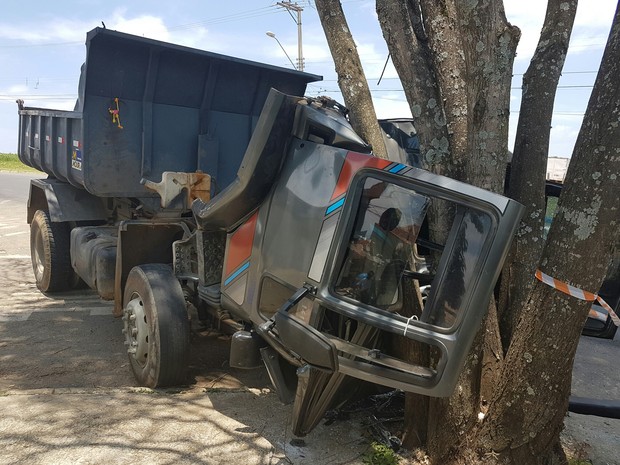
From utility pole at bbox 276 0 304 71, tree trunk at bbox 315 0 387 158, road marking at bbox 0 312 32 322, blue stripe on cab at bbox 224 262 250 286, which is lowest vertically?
road marking at bbox 0 312 32 322

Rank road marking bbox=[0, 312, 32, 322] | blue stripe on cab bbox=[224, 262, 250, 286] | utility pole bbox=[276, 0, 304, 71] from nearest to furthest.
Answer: blue stripe on cab bbox=[224, 262, 250, 286] → road marking bbox=[0, 312, 32, 322] → utility pole bbox=[276, 0, 304, 71]

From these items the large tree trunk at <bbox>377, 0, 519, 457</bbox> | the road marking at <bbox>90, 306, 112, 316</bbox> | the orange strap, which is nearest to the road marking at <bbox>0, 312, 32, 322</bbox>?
the road marking at <bbox>90, 306, 112, 316</bbox>

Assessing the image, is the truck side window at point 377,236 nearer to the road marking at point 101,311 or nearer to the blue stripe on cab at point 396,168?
the blue stripe on cab at point 396,168

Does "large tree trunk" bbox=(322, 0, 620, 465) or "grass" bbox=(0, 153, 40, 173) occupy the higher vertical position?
"large tree trunk" bbox=(322, 0, 620, 465)

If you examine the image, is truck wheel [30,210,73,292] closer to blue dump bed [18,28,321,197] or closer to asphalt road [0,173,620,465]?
blue dump bed [18,28,321,197]

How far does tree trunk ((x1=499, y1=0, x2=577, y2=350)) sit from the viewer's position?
2.85 meters

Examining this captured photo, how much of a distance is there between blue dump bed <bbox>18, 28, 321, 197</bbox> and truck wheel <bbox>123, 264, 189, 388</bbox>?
119 centimetres

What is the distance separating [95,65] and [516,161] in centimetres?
382

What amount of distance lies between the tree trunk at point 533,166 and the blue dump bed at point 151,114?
281cm

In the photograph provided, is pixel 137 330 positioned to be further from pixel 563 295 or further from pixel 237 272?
pixel 563 295

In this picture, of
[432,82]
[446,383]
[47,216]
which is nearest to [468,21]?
[432,82]

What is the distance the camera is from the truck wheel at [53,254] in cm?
638

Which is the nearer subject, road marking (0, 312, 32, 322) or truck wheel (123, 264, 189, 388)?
truck wheel (123, 264, 189, 388)

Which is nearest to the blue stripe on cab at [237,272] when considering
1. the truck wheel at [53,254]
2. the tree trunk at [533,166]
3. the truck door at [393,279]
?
the truck door at [393,279]
